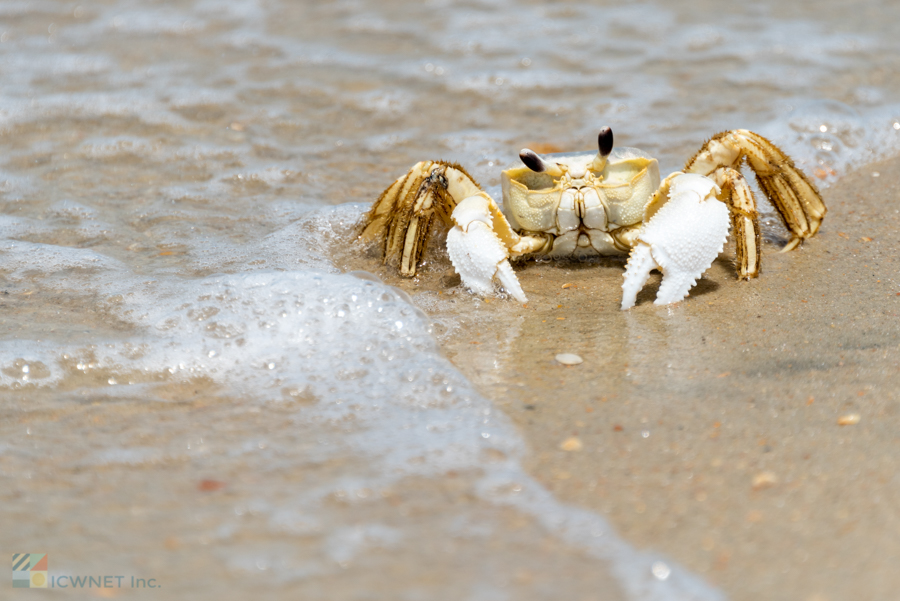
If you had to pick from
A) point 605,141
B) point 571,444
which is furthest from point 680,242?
point 571,444

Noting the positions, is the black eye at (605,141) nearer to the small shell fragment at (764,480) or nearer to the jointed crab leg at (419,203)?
the jointed crab leg at (419,203)

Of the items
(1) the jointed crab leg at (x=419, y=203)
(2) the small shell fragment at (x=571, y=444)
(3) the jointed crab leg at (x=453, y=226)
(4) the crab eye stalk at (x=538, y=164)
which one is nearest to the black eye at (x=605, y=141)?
(4) the crab eye stalk at (x=538, y=164)

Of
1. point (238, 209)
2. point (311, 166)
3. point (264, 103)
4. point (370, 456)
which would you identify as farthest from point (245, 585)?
point (264, 103)

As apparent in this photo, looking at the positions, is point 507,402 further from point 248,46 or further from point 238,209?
point 248,46

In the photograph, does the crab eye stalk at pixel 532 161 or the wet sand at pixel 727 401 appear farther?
the crab eye stalk at pixel 532 161

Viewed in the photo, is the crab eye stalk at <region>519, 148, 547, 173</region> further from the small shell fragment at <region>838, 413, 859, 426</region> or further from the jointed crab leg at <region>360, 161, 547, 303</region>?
the small shell fragment at <region>838, 413, 859, 426</region>

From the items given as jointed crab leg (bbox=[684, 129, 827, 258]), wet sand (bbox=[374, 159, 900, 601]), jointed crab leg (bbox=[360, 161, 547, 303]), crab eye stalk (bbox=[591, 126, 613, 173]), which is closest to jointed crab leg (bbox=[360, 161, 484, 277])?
jointed crab leg (bbox=[360, 161, 547, 303])

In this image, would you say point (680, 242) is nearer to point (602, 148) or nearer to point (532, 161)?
point (602, 148)
